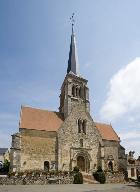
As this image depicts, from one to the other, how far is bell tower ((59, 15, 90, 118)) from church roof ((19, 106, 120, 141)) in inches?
86.4

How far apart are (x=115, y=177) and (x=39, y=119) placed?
558 inches

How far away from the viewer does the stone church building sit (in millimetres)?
34812

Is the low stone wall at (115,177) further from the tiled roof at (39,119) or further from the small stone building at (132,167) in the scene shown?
the tiled roof at (39,119)

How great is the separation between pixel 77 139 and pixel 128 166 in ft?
30.4

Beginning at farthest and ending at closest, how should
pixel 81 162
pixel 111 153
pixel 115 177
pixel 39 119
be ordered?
pixel 111 153, pixel 39 119, pixel 81 162, pixel 115 177

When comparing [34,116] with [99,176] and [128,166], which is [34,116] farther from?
[128,166]

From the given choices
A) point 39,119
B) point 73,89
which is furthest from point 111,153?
point 39,119

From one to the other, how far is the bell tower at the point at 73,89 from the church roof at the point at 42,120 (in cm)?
219

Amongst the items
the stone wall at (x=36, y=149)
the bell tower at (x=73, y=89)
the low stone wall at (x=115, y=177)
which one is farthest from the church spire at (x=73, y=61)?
the low stone wall at (x=115, y=177)

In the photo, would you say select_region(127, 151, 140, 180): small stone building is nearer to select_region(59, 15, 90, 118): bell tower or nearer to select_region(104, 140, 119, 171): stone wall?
select_region(104, 140, 119, 171): stone wall

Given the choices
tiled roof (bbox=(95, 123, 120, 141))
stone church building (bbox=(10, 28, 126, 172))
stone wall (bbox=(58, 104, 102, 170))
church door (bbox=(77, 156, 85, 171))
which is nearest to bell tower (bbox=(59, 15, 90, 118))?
stone church building (bbox=(10, 28, 126, 172))

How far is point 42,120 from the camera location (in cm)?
3888

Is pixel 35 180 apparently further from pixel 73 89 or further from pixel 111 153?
pixel 73 89

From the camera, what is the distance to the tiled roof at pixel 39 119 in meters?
36.7
